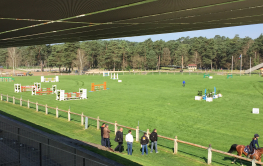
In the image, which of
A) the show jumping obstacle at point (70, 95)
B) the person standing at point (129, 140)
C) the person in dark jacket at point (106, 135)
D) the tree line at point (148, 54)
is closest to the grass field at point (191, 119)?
the show jumping obstacle at point (70, 95)

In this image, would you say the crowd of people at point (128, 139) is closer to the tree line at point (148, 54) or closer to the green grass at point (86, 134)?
the green grass at point (86, 134)

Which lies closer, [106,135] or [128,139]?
[128,139]

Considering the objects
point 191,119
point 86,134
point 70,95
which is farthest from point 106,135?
point 70,95

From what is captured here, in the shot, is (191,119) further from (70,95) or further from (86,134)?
(70,95)

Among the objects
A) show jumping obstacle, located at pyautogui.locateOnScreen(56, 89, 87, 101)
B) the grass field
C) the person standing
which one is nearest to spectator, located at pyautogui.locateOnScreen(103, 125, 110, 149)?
the person standing

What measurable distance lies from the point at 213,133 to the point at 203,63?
108 m

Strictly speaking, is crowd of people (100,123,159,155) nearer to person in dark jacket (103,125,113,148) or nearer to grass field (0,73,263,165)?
person in dark jacket (103,125,113,148)

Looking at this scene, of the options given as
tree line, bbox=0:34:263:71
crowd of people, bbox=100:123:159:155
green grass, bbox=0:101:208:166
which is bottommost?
green grass, bbox=0:101:208:166

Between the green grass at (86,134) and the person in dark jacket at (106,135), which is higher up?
the person in dark jacket at (106,135)

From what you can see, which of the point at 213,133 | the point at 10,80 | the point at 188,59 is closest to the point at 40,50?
the point at 10,80

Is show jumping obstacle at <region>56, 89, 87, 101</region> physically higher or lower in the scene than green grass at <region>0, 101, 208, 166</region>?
higher

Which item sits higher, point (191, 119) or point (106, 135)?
point (106, 135)

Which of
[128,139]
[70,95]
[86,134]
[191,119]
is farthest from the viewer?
[70,95]

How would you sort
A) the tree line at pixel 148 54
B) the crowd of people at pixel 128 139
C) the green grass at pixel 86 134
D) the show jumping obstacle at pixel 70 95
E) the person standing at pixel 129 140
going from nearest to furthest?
1. the green grass at pixel 86 134
2. the person standing at pixel 129 140
3. the crowd of people at pixel 128 139
4. the show jumping obstacle at pixel 70 95
5. the tree line at pixel 148 54
